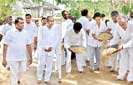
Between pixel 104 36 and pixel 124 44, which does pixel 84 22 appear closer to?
pixel 104 36

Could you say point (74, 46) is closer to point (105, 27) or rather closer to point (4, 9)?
point (105, 27)

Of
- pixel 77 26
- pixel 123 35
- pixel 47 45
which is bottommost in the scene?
pixel 47 45

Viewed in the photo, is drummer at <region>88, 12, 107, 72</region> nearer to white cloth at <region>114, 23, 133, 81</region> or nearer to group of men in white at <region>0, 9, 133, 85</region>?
group of men in white at <region>0, 9, 133, 85</region>

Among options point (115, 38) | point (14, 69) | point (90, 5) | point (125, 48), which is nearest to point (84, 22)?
point (115, 38)

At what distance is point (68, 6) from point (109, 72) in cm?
2679

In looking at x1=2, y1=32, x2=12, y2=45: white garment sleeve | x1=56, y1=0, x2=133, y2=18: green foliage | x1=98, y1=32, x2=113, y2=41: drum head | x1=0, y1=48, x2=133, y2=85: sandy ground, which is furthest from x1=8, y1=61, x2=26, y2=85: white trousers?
x1=56, y1=0, x2=133, y2=18: green foliage

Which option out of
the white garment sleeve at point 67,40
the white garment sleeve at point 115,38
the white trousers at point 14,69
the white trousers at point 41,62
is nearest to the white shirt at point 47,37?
the white trousers at point 41,62

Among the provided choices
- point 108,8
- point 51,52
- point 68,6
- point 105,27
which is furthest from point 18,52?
point 68,6

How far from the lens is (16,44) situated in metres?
7.58

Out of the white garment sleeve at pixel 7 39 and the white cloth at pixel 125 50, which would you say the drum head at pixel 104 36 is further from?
the white garment sleeve at pixel 7 39

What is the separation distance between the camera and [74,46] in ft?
33.2

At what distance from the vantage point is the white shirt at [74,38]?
10172 mm

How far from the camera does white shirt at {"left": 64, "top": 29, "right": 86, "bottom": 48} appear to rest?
10.2 meters

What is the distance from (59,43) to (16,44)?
2.14 meters
